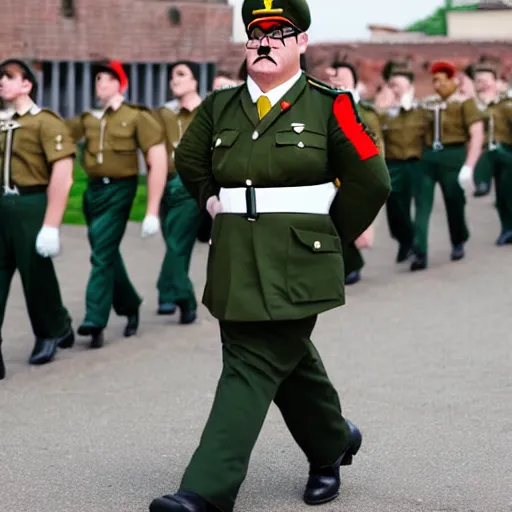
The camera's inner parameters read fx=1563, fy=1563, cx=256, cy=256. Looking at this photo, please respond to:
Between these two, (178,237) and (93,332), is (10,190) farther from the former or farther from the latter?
(178,237)

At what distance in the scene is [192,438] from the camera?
20.9 feet

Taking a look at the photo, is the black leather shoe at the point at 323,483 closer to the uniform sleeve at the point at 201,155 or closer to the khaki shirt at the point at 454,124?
the uniform sleeve at the point at 201,155

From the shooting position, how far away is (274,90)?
518 cm

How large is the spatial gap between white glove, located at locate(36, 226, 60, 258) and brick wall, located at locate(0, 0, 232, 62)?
10.7m

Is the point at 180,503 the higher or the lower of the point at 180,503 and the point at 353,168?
the lower

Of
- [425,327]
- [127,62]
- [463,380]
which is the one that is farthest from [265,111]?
[127,62]

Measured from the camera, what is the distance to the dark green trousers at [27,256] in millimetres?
7891

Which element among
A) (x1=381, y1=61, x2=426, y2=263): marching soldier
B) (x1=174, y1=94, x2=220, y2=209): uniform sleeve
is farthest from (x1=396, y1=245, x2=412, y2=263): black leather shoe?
(x1=174, y1=94, x2=220, y2=209): uniform sleeve

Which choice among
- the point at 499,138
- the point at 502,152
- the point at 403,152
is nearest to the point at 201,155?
the point at 403,152

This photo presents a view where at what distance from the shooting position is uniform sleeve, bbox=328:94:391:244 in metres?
5.09

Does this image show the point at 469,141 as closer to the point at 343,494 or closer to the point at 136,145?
the point at 136,145

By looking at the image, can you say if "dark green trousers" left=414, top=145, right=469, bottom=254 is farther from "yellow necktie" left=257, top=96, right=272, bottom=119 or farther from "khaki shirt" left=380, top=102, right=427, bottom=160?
"yellow necktie" left=257, top=96, right=272, bottom=119

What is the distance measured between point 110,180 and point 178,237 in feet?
3.57

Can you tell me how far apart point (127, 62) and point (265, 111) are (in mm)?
15462
